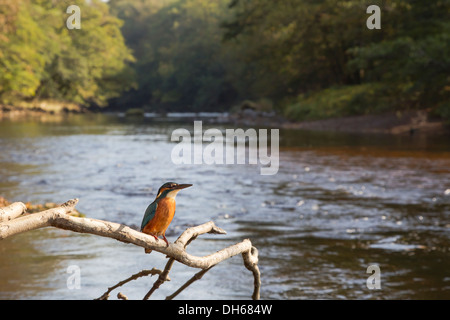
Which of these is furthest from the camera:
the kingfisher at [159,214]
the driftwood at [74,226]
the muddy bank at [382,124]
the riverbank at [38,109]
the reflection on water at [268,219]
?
the riverbank at [38,109]

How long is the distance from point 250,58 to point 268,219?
1737 inches

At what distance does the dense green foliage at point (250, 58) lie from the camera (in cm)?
3481

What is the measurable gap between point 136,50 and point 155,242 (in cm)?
11610

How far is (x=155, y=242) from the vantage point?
2100 millimetres

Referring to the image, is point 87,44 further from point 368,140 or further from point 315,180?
point 315,180

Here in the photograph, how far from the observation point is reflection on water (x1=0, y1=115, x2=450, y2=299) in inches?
323

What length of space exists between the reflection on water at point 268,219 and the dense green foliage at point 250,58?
9623mm

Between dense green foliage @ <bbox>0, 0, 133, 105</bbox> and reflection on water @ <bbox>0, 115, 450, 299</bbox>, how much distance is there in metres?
28.1

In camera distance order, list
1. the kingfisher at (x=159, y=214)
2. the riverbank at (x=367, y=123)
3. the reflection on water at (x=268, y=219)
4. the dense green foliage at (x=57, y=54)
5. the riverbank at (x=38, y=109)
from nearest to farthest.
→ the kingfisher at (x=159, y=214)
the reflection on water at (x=268, y=219)
the riverbank at (x=367, y=123)
the dense green foliage at (x=57, y=54)
the riverbank at (x=38, y=109)

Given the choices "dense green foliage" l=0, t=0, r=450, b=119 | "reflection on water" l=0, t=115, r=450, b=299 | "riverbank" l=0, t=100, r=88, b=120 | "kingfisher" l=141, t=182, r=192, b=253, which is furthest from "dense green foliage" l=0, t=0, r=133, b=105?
"kingfisher" l=141, t=182, r=192, b=253

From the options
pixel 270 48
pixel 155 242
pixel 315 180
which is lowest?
pixel 315 180

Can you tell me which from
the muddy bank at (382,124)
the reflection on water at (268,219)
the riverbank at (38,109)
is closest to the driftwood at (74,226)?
the reflection on water at (268,219)

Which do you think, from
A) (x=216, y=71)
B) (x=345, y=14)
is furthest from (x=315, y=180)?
(x=216, y=71)

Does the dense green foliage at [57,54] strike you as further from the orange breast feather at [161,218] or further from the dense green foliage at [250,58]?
the orange breast feather at [161,218]
